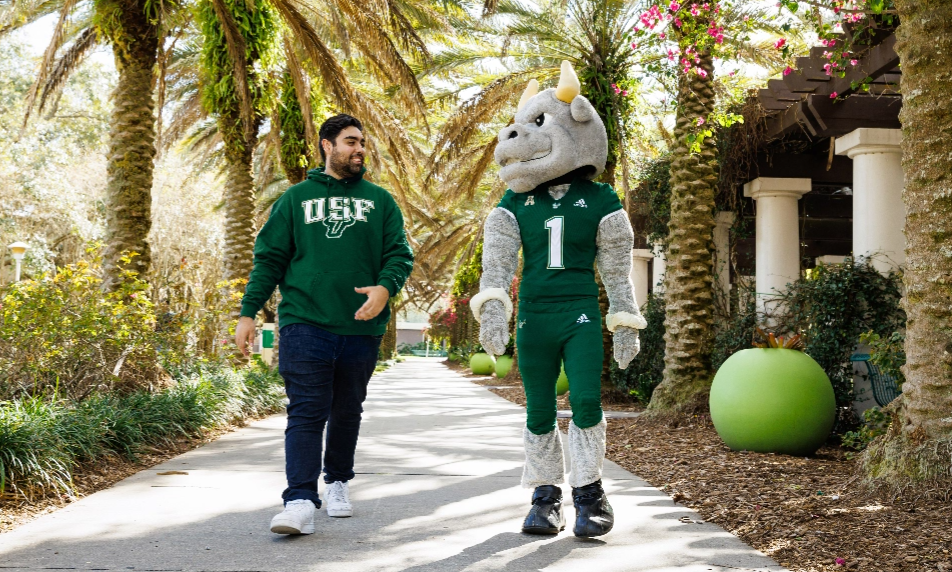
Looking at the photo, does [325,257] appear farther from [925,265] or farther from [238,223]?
[238,223]

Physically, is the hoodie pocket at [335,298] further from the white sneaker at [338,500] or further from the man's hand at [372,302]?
the white sneaker at [338,500]

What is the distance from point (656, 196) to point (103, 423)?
330 inches

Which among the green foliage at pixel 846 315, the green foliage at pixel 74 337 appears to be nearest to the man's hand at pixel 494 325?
the green foliage at pixel 74 337

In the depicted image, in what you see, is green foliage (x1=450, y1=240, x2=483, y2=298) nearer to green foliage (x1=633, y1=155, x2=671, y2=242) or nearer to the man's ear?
green foliage (x1=633, y1=155, x2=671, y2=242)

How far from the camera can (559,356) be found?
3949 mm

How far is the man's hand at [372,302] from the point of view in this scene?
369 centimetres

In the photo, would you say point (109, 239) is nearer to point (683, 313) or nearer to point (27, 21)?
point (683, 313)

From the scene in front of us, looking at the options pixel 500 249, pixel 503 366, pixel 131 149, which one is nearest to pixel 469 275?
pixel 503 366

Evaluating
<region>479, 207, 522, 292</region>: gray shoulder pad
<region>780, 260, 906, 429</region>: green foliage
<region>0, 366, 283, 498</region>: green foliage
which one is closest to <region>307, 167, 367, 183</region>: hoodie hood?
<region>479, 207, 522, 292</region>: gray shoulder pad

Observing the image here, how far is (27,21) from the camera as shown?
43.1 feet

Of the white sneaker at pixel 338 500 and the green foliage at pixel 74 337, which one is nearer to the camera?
the white sneaker at pixel 338 500

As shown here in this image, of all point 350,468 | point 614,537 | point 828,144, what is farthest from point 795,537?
point 828,144

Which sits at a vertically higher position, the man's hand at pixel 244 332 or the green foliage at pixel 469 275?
the green foliage at pixel 469 275

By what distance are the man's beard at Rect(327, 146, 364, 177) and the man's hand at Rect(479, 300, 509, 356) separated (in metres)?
0.89
